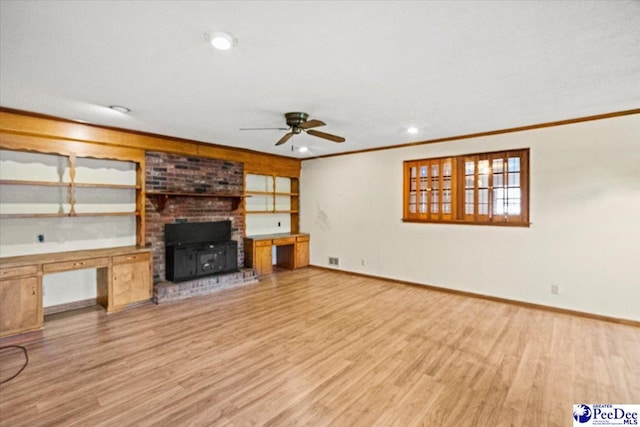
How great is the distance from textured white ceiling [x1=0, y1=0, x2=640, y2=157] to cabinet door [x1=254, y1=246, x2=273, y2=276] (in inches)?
115

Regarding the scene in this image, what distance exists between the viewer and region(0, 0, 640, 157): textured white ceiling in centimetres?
179

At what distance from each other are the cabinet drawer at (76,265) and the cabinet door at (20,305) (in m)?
0.16

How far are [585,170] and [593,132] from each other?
480 mm

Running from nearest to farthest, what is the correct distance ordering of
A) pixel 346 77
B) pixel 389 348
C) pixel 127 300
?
pixel 346 77, pixel 389 348, pixel 127 300

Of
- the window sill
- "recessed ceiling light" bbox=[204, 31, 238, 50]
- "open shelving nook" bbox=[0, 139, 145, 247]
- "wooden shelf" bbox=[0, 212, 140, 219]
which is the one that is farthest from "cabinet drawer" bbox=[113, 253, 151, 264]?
the window sill

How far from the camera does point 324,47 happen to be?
2176 mm

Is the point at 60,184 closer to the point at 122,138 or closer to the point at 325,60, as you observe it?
the point at 122,138

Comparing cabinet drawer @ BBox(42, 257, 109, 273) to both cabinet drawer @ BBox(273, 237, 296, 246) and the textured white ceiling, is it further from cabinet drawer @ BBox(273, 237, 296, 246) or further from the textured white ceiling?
cabinet drawer @ BBox(273, 237, 296, 246)

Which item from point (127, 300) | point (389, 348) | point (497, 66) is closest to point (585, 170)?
point (497, 66)

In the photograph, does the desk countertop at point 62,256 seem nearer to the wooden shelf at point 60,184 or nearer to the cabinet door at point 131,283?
the cabinet door at point 131,283

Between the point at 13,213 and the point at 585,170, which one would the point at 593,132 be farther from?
the point at 13,213

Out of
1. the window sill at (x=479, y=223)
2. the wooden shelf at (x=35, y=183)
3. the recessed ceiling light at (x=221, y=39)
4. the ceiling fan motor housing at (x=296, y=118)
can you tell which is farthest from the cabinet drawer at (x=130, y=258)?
the window sill at (x=479, y=223)

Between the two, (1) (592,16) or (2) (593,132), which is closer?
(1) (592,16)

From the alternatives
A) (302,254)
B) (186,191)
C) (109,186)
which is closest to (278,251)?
(302,254)
